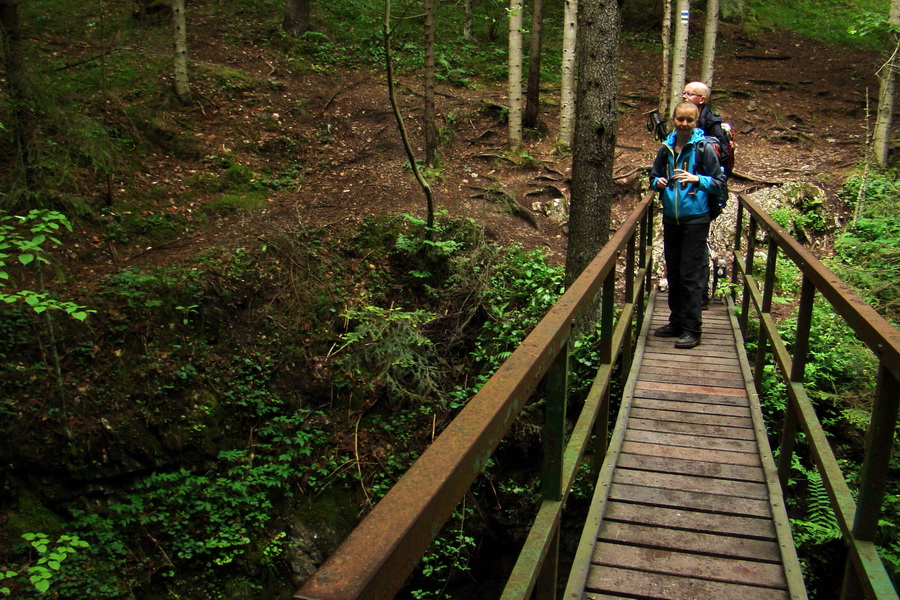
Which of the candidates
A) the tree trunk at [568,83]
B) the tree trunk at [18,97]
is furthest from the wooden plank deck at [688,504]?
the tree trunk at [568,83]

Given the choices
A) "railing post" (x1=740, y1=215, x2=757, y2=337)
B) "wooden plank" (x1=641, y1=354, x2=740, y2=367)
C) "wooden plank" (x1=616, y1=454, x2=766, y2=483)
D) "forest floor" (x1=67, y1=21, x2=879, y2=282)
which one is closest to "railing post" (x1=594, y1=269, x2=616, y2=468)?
"wooden plank" (x1=616, y1=454, x2=766, y2=483)

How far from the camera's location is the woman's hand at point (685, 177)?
5117mm

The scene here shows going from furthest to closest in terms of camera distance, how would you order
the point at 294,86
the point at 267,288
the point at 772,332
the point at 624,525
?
1. the point at 294,86
2. the point at 267,288
3. the point at 772,332
4. the point at 624,525

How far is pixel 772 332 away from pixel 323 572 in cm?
411

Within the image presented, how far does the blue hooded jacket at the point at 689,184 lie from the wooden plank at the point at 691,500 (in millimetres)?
2628

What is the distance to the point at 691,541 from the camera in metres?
3.17

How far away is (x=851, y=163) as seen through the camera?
12.2 metres

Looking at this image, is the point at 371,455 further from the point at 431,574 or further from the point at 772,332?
the point at 772,332

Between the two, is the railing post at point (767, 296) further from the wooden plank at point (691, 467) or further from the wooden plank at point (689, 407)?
the wooden plank at point (691, 467)

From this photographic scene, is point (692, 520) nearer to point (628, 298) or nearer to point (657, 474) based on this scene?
point (657, 474)

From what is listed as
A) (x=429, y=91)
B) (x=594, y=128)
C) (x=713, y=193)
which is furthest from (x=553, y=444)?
(x=429, y=91)

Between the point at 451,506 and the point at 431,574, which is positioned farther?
the point at 431,574

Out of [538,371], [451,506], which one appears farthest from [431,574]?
[451,506]

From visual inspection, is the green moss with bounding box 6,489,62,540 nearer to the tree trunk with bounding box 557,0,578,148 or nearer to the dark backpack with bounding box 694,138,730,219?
the dark backpack with bounding box 694,138,730,219
